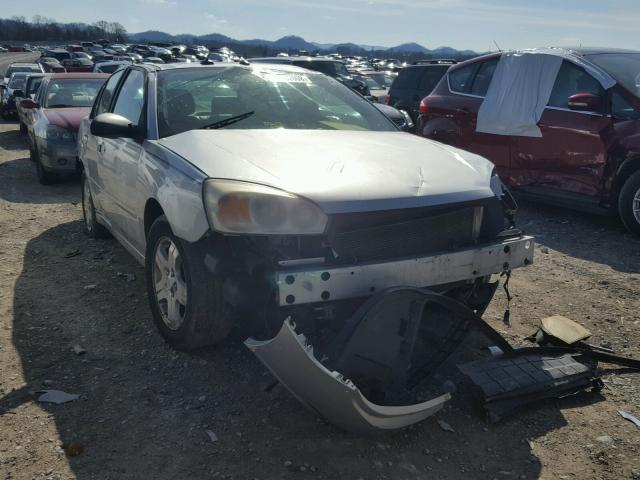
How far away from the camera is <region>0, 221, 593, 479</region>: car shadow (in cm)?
270

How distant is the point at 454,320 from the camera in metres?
3.09

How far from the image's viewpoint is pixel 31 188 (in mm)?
8992

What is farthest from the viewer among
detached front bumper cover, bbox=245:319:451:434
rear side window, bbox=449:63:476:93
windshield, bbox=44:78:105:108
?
windshield, bbox=44:78:105:108

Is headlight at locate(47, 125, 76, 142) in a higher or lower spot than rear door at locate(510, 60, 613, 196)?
lower

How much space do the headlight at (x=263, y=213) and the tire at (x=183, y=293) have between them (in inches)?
18.0

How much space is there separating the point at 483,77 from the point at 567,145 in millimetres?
1817

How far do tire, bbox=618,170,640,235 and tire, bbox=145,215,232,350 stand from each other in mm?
4567

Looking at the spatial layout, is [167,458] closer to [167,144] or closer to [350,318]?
[350,318]

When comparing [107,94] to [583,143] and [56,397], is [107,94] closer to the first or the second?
[56,397]

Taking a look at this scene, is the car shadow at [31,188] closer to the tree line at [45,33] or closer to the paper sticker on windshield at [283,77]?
the paper sticker on windshield at [283,77]

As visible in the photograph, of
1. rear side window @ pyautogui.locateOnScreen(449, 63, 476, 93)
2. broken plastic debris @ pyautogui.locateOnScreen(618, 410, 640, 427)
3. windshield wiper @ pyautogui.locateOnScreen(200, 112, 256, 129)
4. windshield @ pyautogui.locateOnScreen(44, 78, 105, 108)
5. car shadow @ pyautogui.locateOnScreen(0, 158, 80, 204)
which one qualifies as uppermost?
rear side window @ pyautogui.locateOnScreen(449, 63, 476, 93)

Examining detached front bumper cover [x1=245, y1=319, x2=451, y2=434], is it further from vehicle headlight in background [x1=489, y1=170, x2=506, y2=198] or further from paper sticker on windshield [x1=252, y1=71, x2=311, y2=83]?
paper sticker on windshield [x1=252, y1=71, x2=311, y2=83]

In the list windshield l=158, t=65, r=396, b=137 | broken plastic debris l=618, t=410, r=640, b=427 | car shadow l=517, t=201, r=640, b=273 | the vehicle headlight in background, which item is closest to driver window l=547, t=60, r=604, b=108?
car shadow l=517, t=201, r=640, b=273

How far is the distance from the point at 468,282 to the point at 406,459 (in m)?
1.07
